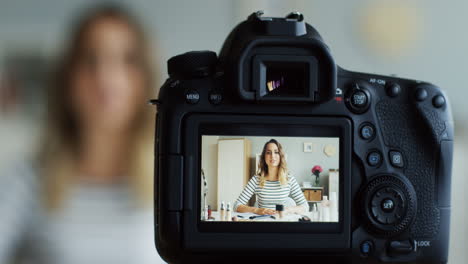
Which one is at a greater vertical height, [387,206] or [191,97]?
[191,97]

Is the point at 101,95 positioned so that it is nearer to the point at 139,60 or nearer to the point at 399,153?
the point at 139,60

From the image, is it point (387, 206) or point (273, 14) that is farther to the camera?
point (273, 14)

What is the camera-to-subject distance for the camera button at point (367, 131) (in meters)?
0.56

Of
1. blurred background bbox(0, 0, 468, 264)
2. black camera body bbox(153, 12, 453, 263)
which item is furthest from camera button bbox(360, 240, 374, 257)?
blurred background bbox(0, 0, 468, 264)

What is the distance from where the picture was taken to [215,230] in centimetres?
53

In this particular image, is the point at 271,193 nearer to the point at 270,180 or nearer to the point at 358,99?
the point at 270,180

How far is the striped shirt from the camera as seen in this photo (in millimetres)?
540

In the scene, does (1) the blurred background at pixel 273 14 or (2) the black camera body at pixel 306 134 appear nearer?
(2) the black camera body at pixel 306 134

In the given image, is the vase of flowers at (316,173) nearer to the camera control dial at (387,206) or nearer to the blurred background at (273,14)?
the camera control dial at (387,206)

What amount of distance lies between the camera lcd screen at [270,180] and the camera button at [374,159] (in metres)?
0.05

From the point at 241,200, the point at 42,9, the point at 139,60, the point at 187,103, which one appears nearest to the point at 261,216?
the point at 241,200

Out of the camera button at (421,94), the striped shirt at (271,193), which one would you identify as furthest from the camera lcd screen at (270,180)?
the camera button at (421,94)

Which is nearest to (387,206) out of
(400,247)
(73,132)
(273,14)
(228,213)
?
(400,247)

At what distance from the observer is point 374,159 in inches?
22.0
